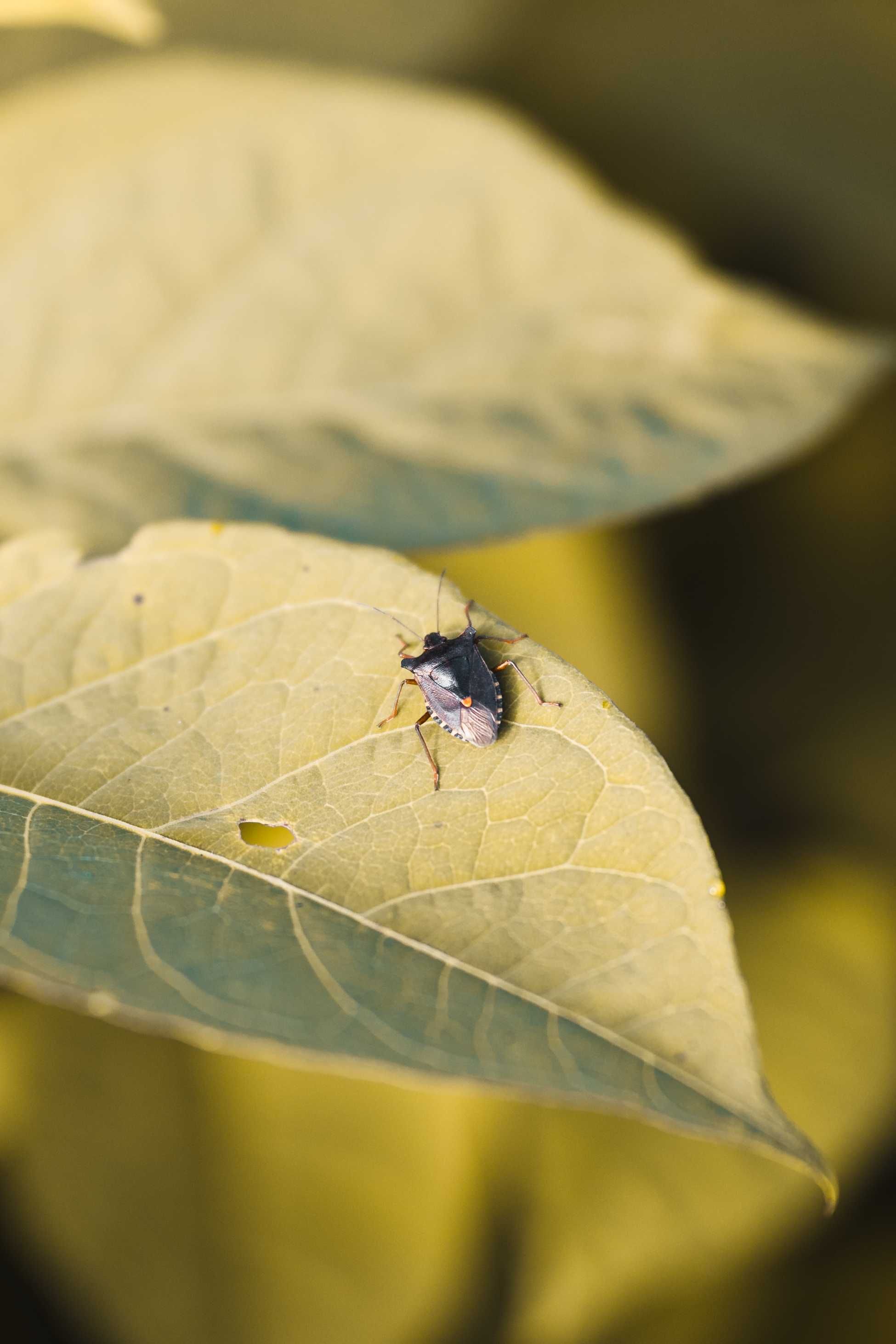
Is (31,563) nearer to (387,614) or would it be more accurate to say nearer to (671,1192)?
(387,614)

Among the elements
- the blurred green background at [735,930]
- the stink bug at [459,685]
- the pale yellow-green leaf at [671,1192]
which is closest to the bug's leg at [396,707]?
the stink bug at [459,685]

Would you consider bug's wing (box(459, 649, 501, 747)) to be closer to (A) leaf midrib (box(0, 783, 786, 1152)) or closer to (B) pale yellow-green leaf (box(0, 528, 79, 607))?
(A) leaf midrib (box(0, 783, 786, 1152))

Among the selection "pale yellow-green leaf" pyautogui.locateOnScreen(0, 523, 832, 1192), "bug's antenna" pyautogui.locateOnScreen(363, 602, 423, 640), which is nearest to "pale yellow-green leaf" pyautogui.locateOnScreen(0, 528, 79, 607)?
"pale yellow-green leaf" pyautogui.locateOnScreen(0, 523, 832, 1192)

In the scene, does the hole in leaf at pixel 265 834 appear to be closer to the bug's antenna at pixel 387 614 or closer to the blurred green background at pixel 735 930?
the bug's antenna at pixel 387 614

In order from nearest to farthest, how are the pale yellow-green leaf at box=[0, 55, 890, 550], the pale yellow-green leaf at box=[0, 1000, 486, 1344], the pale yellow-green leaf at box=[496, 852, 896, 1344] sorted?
the pale yellow-green leaf at box=[0, 55, 890, 550], the pale yellow-green leaf at box=[0, 1000, 486, 1344], the pale yellow-green leaf at box=[496, 852, 896, 1344]

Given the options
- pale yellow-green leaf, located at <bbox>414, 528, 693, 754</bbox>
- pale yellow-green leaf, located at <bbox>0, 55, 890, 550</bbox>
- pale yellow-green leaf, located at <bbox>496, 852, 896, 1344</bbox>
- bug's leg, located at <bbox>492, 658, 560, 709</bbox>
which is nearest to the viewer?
bug's leg, located at <bbox>492, 658, 560, 709</bbox>
